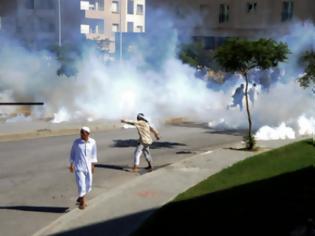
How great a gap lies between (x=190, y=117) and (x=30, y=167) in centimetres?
1518

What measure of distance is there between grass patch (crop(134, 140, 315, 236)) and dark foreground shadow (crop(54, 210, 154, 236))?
0.26 m

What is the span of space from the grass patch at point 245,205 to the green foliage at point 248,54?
3848 millimetres

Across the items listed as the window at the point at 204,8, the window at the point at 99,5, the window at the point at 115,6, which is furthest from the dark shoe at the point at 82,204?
the window at the point at 204,8

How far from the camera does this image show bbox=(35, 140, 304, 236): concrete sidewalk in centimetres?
902

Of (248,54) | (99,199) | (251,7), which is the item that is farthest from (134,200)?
(251,7)

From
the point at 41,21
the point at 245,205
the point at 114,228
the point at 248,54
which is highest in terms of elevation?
the point at 41,21

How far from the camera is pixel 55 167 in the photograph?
48.3 feet

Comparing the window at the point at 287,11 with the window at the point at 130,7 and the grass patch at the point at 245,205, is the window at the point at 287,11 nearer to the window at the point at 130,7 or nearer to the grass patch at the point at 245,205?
the window at the point at 130,7

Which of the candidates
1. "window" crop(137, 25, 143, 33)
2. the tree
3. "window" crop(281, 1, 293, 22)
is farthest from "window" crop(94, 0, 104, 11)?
the tree

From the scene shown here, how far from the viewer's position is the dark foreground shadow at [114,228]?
873cm

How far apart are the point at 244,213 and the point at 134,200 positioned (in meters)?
2.40

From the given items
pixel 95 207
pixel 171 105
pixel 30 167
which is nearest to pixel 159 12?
pixel 171 105

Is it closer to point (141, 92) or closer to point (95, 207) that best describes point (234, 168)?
point (95, 207)

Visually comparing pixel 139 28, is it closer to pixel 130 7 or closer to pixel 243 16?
pixel 130 7
